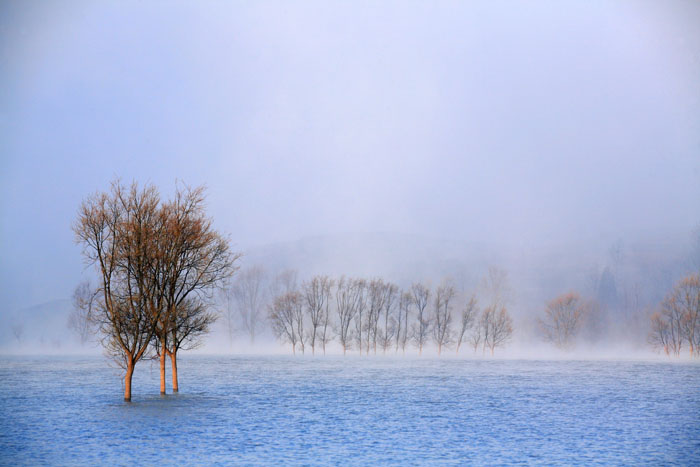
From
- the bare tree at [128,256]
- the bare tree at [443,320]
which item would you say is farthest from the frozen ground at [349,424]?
the bare tree at [443,320]

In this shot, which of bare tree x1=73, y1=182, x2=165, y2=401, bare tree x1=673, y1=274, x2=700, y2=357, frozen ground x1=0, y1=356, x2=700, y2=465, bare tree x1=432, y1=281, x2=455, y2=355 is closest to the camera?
frozen ground x1=0, y1=356, x2=700, y2=465

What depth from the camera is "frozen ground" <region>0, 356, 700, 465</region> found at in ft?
84.9

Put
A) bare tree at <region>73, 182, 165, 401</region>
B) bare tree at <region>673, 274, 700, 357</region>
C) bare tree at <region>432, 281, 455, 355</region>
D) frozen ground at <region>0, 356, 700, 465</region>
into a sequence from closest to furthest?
frozen ground at <region>0, 356, 700, 465</region>
bare tree at <region>73, 182, 165, 401</region>
bare tree at <region>673, 274, 700, 357</region>
bare tree at <region>432, 281, 455, 355</region>

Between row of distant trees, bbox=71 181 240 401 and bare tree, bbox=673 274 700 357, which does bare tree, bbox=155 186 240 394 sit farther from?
bare tree, bbox=673 274 700 357

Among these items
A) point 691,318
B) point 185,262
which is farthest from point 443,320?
Answer: point 185,262

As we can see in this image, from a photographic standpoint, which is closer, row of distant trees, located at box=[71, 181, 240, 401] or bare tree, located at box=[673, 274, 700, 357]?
row of distant trees, located at box=[71, 181, 240, 401]

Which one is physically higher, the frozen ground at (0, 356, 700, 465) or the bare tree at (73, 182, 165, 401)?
the bare tree at (73, 182, 165, 401)

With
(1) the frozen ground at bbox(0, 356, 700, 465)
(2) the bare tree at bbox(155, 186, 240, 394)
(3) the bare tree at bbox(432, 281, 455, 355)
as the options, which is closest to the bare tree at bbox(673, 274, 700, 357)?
(3) the bare tree at bbox(432, 281, 455, 355)

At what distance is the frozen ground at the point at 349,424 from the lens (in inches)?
1019

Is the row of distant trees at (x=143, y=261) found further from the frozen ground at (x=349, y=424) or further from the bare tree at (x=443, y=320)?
the bare tree at (x=443, y=320)

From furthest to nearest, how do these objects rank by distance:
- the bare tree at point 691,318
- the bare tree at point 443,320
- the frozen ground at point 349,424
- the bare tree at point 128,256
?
the bare tree at point 443,320, the bare tree at point 691,318, the bare tree at point 128,256, the frozen ground at point 349,424

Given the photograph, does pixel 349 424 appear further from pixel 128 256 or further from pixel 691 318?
pixel 691 318

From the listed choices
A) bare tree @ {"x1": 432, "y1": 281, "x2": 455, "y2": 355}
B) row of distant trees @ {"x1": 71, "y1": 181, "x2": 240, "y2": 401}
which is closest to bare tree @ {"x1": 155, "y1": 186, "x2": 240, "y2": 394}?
row of distant trees @ {"x1": 71, "y1": 181, "x2": 240, "y2": 401}

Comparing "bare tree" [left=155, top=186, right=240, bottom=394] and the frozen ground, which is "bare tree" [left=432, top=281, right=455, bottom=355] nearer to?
the frozen ground
